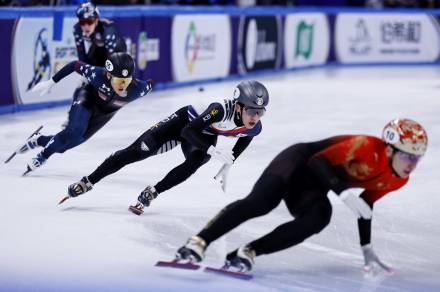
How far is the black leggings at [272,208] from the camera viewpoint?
392cm

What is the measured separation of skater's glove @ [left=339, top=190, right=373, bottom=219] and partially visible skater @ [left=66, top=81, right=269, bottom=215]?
1.02 metres

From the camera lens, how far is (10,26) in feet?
32.9

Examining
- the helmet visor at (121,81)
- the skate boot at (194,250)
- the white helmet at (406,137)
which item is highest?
the white helmet at (406,137)

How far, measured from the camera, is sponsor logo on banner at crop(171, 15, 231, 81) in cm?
1373

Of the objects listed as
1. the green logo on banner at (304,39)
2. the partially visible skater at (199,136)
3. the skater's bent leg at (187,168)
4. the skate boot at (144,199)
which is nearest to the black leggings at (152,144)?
the partially visible skater at (199,136)

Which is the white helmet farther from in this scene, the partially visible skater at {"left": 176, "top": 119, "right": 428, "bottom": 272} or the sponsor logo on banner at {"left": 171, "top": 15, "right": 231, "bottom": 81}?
the sponsor logo on banner at {"left": 171, "top": 15, "right": 231, "bottom": 81}

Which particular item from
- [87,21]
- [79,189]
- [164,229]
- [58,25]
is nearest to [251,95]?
[164,229]

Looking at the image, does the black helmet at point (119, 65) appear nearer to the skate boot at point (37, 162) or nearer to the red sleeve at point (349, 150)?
the skate boot at point (37, 162)

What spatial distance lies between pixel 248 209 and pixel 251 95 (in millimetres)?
980

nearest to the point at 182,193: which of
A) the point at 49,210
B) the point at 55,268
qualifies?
the point at 49,210

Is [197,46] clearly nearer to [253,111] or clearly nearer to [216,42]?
[216,42]

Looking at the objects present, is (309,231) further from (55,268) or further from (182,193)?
(182,193)

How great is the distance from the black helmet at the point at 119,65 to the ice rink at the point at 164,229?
0.89 meters

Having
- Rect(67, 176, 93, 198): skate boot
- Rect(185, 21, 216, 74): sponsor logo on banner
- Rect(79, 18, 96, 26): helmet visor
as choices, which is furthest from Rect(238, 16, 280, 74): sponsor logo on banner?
Rect(67, 176, 93, 198): skate boot
